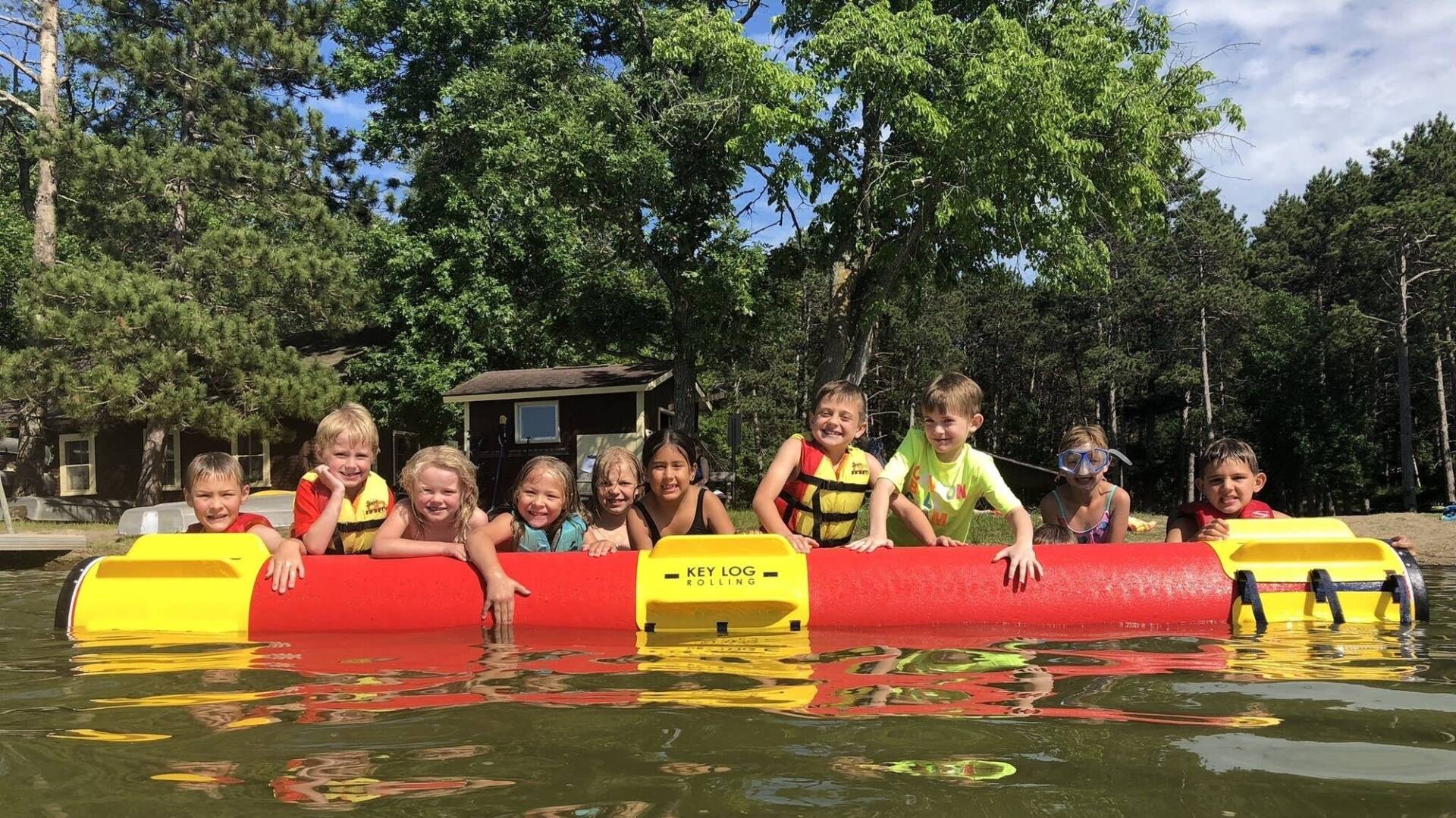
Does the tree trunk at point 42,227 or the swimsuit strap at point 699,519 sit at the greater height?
the tree trunk at point 42,227

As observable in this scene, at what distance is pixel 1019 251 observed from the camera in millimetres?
16078

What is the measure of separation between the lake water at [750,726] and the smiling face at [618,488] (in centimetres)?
94

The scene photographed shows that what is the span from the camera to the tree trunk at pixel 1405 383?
28.8m

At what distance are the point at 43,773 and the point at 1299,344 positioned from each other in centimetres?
4064

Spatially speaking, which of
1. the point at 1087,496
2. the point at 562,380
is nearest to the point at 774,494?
the point at 1087,496

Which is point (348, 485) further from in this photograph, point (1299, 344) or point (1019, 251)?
point (1299, 344)

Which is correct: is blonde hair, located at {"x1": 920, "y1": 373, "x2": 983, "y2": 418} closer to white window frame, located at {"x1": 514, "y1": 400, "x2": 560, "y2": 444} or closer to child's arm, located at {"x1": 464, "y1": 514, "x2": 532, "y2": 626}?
child's arm, located at {"x1": 464, "y1": 514, "x2": 532, "y2": 626}

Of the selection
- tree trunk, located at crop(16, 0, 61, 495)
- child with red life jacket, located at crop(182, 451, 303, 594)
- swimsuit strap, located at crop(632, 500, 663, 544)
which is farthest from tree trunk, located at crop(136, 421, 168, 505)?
swimsuit strap, located at crop(632, 500, 663, 544)

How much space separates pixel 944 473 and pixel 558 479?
1.94 metres

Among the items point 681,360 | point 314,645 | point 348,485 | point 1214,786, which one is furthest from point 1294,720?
point 681,360

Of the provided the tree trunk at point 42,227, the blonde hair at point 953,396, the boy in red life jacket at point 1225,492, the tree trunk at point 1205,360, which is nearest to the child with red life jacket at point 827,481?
the blonde hair at point 953,396

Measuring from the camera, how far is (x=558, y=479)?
189 inches

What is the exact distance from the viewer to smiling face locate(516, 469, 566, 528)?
15.6ft

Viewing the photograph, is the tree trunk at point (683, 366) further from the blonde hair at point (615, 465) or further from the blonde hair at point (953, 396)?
the blonde hair at point (953, 396)
